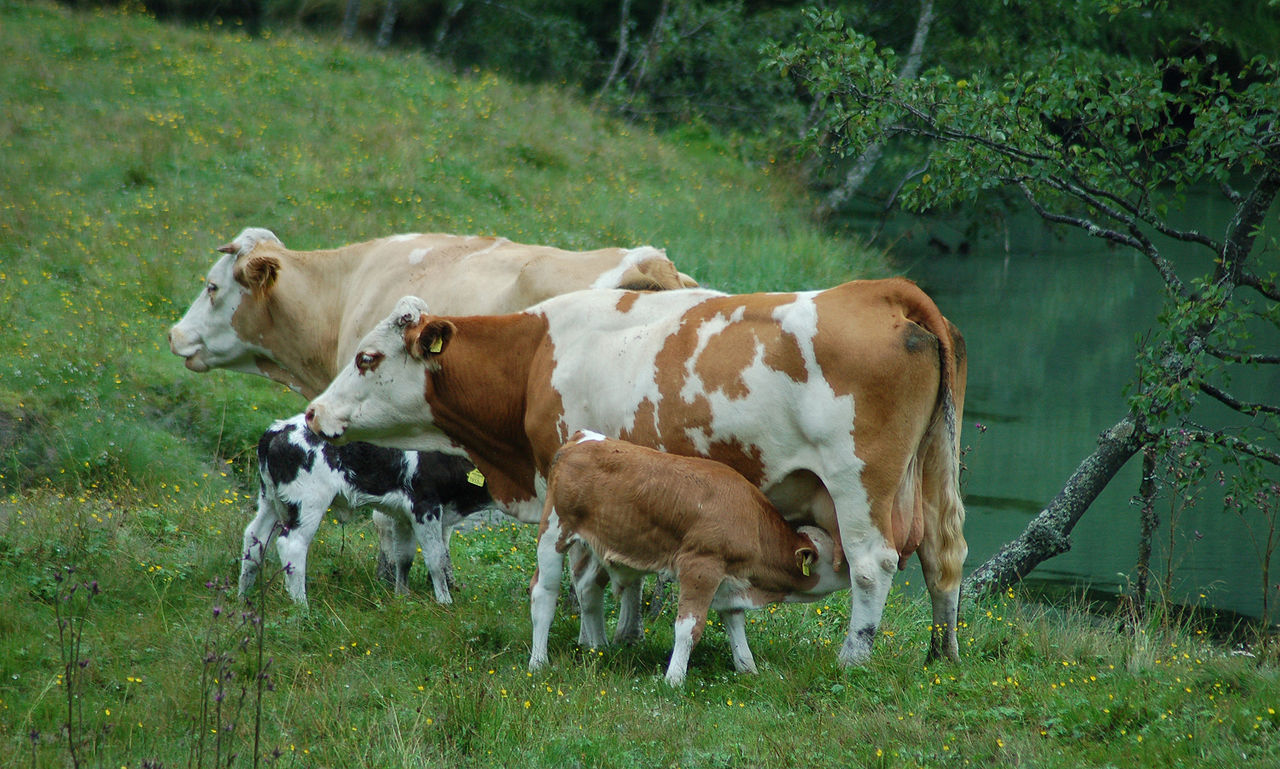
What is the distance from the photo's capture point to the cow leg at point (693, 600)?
17.9 ft

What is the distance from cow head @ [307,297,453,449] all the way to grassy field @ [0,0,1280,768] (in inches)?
39.7

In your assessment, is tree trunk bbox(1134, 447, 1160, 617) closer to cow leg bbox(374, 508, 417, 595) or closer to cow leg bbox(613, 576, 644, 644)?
cow leg bbox(613, 576, 644, 644)

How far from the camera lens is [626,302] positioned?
6316 mm

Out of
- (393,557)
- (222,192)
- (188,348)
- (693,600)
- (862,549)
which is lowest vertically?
(222,192)

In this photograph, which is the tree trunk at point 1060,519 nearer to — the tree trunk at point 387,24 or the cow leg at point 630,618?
the cow leg at point 630,618

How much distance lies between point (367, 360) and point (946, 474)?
125 inches

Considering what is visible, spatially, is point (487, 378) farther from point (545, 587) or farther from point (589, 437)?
point (545, 587)

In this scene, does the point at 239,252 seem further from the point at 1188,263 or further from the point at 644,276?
the point at 1188,263

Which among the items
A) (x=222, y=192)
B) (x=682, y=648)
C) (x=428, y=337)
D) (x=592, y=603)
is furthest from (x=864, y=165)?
(x=682, y=648)

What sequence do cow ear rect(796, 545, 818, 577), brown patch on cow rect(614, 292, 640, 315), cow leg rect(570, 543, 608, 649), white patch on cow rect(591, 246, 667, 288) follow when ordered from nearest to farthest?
1. cow ear rect(796, 545, 818, 577)
2. cow leg rect(570, 543, 608, 649)
3. brown patch on cow rect(614, 292, 640, 315)
4. white patch on cow rect(591, 246, 667, 288)

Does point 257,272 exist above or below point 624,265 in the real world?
below

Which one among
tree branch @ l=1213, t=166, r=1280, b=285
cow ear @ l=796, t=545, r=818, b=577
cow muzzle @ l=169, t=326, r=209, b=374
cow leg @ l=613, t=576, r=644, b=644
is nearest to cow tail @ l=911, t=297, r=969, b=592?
cow ear @ l=796, t=545, r=818, b=577

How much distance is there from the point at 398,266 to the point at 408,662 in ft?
11.3

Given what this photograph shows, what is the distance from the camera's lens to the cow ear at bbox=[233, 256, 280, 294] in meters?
8.37
